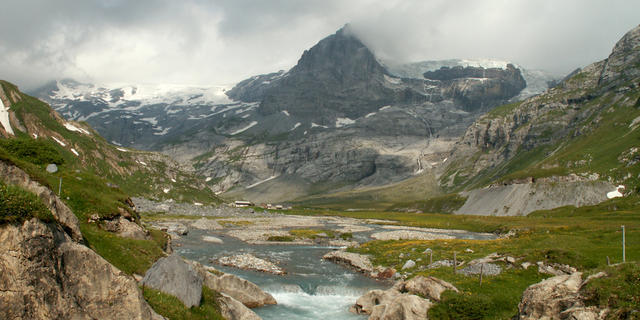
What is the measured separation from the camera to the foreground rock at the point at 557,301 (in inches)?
639

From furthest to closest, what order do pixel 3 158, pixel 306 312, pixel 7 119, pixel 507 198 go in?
pixel 507 198, pixel 7 119, pixel 306 312, pixel 3 158

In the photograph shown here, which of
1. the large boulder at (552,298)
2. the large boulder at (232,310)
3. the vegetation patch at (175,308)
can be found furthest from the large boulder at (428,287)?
the vegetation patch at (175,308)

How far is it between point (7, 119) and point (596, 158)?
240 m

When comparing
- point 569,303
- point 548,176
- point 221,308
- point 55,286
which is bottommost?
point 221,308

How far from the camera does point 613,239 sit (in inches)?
2003

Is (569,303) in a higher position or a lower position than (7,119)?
lower

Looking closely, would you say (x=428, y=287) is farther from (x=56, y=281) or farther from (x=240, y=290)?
(x=56, y=281)

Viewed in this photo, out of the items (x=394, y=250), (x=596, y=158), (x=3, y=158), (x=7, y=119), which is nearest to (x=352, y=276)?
(x=394, y=250)

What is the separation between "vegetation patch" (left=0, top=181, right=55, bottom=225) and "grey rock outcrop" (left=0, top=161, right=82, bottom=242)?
185 inches

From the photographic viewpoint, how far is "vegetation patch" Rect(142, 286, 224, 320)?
54.7 feet

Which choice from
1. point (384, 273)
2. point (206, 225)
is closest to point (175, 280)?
point (384, 273)

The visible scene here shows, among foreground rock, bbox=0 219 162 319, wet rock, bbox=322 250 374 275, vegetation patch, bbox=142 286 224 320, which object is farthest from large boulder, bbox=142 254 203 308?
wet rock, bbox=322 250 374 275

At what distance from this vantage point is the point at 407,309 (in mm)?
26484

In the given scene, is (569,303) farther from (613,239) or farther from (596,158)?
(596,158)
